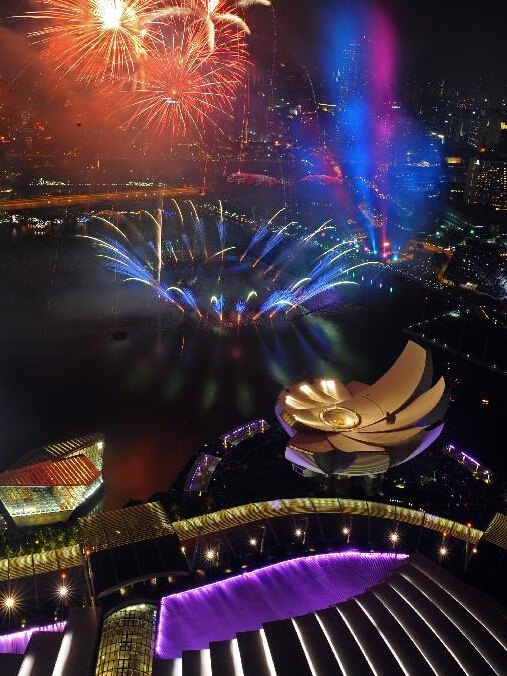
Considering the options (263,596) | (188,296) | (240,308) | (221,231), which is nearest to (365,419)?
(263,596)

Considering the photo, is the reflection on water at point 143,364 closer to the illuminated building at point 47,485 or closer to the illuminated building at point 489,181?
the illuminated building at point 47,485

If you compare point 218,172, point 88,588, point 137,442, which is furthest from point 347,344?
point 218,172

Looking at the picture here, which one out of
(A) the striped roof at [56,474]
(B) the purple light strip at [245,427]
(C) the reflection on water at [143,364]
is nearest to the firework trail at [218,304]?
(C) the reflection on water at [143,364]

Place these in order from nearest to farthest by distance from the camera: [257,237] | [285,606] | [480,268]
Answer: [285,606], [480,268], [257,237]

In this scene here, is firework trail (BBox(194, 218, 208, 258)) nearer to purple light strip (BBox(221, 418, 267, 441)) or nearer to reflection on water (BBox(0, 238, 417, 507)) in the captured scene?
reflection on water (BBox(0, 238, 417, 507))

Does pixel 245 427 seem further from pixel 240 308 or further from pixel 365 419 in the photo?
pixel 240 308

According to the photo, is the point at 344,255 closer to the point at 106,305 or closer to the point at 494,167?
the point at 106,305

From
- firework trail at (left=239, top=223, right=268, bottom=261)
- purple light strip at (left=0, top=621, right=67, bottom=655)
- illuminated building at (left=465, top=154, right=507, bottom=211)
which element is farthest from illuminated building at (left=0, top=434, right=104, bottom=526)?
illuminated building at (left=465, top=154, right=507, bottom=211)
